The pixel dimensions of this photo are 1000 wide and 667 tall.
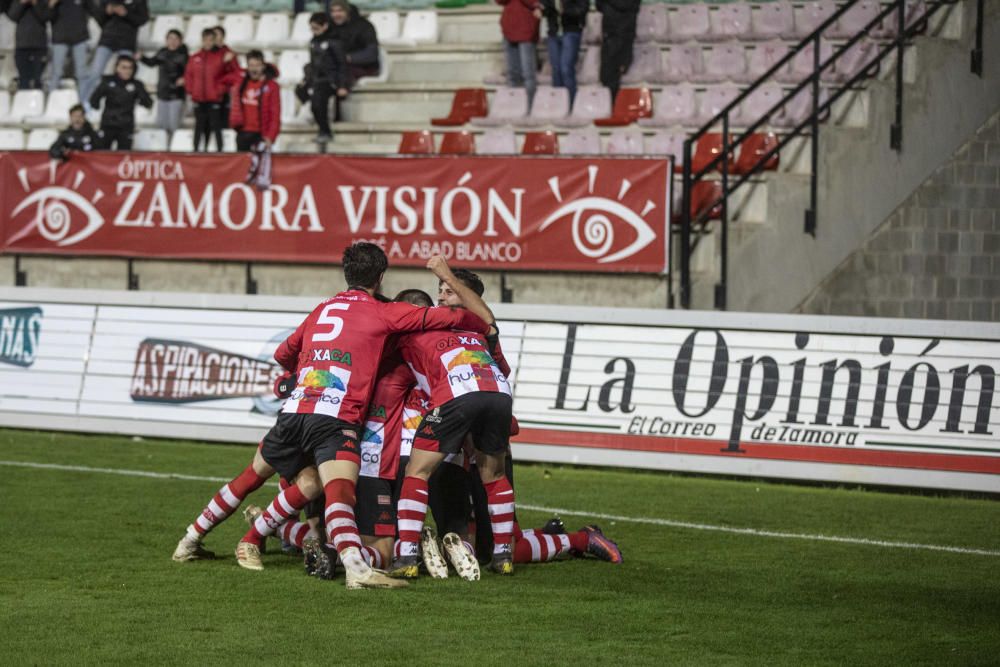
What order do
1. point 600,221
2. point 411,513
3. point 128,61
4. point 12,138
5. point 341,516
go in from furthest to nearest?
point 12,138 < point 128,61 < point 600,221 < point 411,513 < point 341,516

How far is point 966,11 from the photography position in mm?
19109

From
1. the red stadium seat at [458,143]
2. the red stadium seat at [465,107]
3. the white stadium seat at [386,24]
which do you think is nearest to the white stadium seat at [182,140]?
the white stadium seat at [386,24]

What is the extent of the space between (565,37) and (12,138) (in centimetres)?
848

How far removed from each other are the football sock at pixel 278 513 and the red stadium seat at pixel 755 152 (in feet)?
33.4

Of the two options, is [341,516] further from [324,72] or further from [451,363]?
[324,72]

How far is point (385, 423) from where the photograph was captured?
30.0 feet

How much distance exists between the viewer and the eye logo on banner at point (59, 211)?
20.3 metres

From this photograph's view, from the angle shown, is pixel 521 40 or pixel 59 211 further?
pixel 521 40

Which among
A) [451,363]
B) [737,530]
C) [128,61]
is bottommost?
[737,530]

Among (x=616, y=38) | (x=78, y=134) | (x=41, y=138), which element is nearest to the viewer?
(x=616, y=38)

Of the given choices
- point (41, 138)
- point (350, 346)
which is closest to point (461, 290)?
point (350, 346)

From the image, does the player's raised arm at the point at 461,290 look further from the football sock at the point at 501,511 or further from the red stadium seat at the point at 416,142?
the red stadium seat at the point at 416,142

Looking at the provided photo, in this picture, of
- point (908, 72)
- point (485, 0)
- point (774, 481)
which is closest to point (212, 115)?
point (485, 0)

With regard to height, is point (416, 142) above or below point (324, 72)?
below
